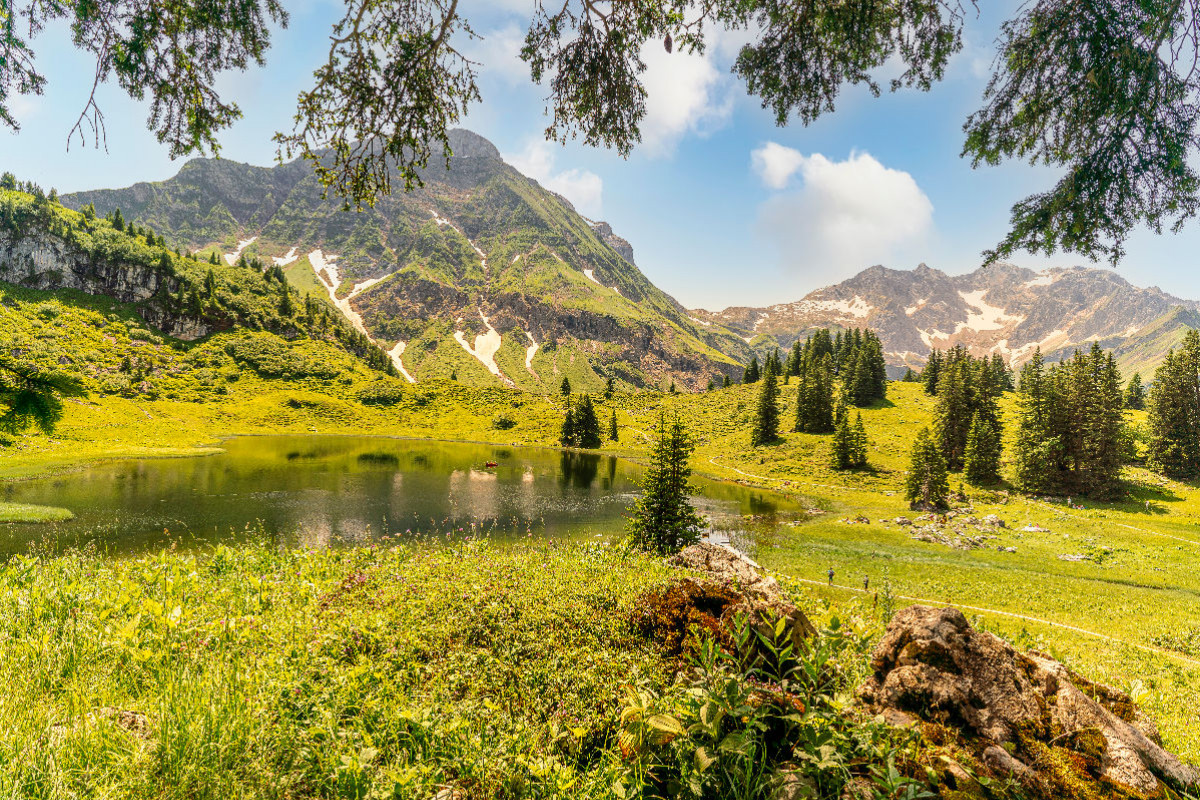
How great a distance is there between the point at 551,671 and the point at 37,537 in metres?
39.1

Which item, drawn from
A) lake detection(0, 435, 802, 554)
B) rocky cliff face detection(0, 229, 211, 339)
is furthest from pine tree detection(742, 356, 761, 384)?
rocky cliff face detection(0, 229, 211, 339)

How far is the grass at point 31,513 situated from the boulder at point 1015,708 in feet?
158

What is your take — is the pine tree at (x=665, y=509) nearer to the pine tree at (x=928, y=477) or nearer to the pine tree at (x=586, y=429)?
the pine tree at (x=928, y=477)

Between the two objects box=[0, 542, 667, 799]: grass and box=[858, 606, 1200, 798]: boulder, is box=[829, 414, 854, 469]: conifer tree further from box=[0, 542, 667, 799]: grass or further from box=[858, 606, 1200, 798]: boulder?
box=[858, 606, 1200, 798]: boulder

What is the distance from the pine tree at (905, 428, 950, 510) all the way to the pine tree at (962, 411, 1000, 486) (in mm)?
12403

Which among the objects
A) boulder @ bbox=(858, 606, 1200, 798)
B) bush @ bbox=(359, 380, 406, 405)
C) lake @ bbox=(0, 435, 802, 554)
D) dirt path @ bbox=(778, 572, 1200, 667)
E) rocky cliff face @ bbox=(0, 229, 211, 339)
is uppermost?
rocky cliff face @ bbox=(0, 229, 211, 339)

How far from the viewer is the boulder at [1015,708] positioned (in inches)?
122

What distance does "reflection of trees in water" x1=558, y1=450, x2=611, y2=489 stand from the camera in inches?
2557

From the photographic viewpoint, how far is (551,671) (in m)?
5.08

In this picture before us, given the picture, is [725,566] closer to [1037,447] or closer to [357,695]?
[357,695]

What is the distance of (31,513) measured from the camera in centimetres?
3061

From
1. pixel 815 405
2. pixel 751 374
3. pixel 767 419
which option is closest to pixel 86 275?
pixel 767 419

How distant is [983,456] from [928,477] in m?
16.0

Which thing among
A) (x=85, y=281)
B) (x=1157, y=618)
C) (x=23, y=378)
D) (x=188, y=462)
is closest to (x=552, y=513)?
(x=1157, y=618)
